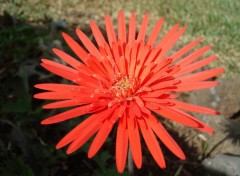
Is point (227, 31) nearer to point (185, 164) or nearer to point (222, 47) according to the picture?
Answer: point (222, 47)

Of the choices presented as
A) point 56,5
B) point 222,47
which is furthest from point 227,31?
point 56,5

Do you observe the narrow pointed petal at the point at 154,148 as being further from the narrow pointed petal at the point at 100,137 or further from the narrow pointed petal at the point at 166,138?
the narrow pointed petal at the point at 100,137

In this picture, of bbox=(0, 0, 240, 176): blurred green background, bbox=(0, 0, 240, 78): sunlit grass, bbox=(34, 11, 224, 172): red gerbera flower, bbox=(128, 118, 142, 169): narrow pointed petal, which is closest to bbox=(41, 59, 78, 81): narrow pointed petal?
bbox=(34, 11, 224, 172): red gerbera flower

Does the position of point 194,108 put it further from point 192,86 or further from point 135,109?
point 135,109

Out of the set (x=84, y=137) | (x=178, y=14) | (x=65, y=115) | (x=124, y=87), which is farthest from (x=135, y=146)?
(x=178, y=14)

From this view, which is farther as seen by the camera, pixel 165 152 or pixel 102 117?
pixel 165 152

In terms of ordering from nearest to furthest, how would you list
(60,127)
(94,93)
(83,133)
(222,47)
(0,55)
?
(83,133) < (94,93) < (60,127) < (0,55) < (222,47)

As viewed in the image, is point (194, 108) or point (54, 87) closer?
point (194, 108)
